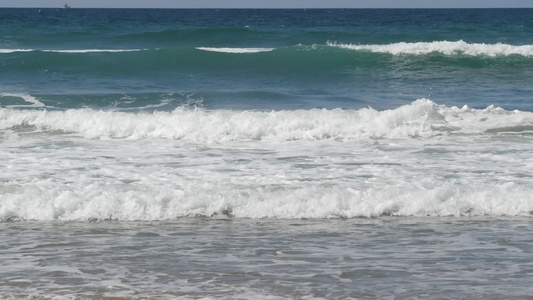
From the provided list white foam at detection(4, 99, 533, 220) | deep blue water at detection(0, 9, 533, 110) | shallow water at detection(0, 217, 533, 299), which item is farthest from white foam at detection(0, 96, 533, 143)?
shallow water at detection(0, 217, 533, 299)

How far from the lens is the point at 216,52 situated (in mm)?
24688

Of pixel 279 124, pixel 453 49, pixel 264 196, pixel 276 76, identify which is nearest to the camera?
pixel 264 196

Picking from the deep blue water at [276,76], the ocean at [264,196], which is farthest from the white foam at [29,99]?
the deep blue water at [276,76]

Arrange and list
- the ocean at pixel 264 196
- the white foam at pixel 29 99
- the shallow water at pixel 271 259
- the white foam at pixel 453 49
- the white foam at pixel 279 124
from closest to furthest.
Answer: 1. the shallow water at pixel 271 259
2. the ocean at pixel 264 196
3. the white foam at pixel 279 124
4. the white foam at pixel 29 99
5. the white foam at pixel 453 49

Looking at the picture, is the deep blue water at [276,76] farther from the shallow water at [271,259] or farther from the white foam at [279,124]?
the shallow water at [271,259]

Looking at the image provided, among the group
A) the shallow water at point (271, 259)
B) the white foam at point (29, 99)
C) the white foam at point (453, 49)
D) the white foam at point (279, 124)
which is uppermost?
the white foam at point (453, 49)

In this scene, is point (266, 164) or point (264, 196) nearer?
point (264, 196)

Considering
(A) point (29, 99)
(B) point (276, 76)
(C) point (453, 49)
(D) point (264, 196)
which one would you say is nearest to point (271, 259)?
(D) point (264, 196)

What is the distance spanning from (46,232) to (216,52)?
18.2m

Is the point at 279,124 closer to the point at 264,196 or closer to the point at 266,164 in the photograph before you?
the point at 266,164

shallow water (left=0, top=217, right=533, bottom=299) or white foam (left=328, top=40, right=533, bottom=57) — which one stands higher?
white foam (left=328, top=40, right=533, bottom=57)

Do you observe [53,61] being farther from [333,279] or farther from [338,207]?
[333,279]

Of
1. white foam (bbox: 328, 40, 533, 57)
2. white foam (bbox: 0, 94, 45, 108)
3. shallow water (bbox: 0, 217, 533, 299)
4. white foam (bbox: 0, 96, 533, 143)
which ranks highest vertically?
white foam (bbox: 328, 40, 533, 57)

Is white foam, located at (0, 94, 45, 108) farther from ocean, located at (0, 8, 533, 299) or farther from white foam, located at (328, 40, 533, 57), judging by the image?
white foam, located at (328, 40, 533, 57)
